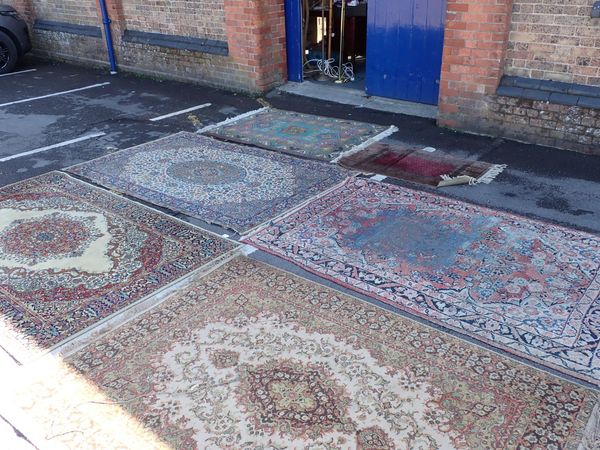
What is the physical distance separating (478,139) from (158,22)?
5954 millimetres

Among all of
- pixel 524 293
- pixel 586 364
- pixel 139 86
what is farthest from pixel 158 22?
pixel 586 364

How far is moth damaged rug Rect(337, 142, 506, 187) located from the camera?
5008mm

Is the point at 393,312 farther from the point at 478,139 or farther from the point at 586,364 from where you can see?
the point at 478,139

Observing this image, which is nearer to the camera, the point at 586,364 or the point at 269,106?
the point at 586,364

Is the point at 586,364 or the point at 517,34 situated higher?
the point at 517,34

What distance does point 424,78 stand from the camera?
693 cm

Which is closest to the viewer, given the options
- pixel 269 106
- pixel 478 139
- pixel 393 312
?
Answer: pixel 393 312

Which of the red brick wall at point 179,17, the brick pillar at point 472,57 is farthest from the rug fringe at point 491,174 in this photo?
the red brick wall at point 179,17

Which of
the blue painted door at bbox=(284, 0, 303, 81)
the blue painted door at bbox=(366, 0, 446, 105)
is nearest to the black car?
the blue painted door at bbox=(284, 0, 303, 81)

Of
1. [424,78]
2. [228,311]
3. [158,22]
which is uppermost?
[158,22]

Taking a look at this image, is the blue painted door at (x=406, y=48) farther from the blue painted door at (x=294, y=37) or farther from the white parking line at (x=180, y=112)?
the white parking line at (x=180, y=112)

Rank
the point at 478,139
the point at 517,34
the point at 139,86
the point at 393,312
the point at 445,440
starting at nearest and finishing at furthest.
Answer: the point at 445,440, the point at 393,312, the point at 517,34, the point at 478,139, the point at 139,86

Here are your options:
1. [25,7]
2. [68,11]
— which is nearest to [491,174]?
[68,11]

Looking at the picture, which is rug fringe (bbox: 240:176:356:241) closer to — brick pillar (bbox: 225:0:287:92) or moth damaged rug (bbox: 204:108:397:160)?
moth damaged rug (bbox: 204:108:397:160)
